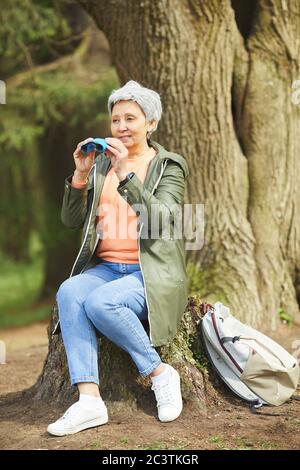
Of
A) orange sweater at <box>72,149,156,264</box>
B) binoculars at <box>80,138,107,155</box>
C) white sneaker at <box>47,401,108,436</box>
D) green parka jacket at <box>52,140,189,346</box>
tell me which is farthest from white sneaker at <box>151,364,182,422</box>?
binoculars at <box>80,138,107,155</box>

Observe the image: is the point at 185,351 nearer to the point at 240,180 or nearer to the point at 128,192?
the point at 128,192

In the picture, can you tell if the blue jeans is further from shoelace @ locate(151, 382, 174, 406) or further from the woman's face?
the woman's face

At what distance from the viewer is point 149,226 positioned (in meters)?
3.85

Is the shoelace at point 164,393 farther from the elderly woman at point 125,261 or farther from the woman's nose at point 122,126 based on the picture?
the woman's nose at point 122,126

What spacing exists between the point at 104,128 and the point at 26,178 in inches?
207

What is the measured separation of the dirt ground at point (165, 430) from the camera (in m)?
3.62

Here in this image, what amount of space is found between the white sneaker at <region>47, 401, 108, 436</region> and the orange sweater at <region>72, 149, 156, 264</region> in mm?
833

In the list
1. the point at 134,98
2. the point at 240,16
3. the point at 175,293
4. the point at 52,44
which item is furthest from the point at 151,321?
the point at 52,44

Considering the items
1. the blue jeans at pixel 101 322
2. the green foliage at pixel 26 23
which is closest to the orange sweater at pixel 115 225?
the blue jeans at pixel 101 322

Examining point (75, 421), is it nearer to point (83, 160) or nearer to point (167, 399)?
point (167, 399)

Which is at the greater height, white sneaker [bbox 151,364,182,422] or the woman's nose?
the woman's nose

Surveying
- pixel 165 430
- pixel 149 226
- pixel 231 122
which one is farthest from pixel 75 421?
pixel 231 122

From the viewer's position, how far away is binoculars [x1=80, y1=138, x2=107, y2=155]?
12.5ft

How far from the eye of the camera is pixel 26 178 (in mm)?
15773
